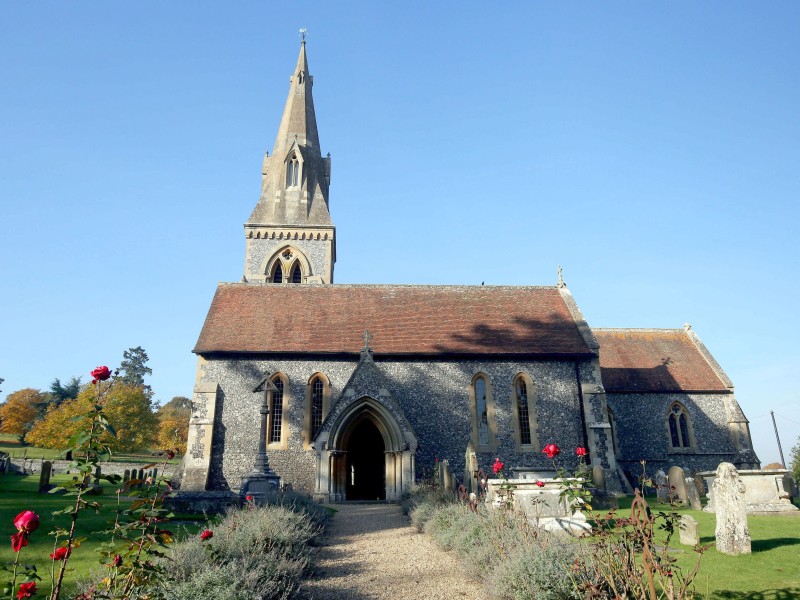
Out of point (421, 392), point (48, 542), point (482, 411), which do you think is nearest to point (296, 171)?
point (421, 392)

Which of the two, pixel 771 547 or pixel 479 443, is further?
pixel 479 443

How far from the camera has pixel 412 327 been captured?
22.1m

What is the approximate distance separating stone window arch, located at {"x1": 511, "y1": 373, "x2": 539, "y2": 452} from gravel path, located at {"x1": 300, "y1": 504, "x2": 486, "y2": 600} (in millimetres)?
8629

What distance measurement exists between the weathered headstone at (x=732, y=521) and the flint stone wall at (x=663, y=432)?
15735mm

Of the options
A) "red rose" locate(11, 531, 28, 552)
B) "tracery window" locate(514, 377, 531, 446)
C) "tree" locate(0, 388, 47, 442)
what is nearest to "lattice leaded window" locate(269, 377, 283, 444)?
"tracery window" locate(514, 377, 531, 446)

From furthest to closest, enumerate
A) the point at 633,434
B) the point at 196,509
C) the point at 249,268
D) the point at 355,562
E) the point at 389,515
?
the point at 249,268 < the point at 633,434 < the point at 389,515 < the point at 196,509 < the point at 355,562

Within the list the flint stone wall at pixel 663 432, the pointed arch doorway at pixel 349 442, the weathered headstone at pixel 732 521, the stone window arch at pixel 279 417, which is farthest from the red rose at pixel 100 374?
the flint stone wall at pixel 663 432

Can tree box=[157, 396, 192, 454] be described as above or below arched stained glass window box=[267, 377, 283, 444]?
above

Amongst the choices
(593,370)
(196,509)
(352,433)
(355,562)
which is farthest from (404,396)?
(355,562)

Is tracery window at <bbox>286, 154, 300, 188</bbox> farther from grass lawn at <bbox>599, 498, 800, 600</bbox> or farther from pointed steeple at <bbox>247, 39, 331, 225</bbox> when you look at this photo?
grass lawn at <bbox>599, 498, 800, 600</bbox>

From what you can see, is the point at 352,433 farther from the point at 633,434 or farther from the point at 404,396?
the point at 633,434

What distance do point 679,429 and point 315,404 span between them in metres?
16.8

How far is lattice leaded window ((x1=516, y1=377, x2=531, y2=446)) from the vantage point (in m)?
20.4

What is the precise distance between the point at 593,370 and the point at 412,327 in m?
7.32
